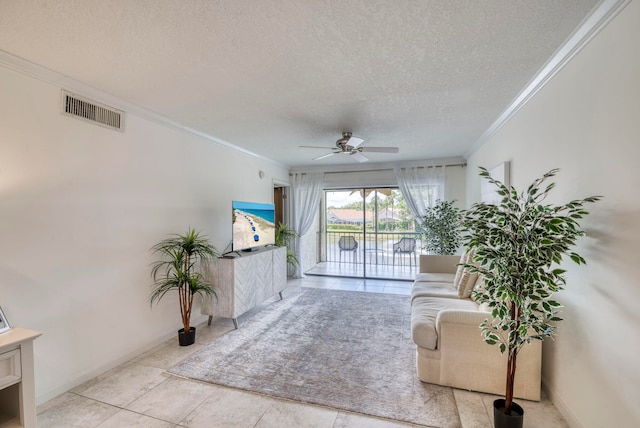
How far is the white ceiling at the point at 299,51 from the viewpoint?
57.2 inches

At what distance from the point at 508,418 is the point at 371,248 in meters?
4.83

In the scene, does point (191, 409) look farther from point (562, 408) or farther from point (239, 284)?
point (562, 408)

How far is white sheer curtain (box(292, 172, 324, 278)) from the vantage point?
5883mm

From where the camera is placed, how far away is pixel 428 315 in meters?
2.47

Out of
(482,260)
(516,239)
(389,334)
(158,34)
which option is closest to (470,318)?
(482,260)

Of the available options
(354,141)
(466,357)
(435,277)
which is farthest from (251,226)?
(466,357)

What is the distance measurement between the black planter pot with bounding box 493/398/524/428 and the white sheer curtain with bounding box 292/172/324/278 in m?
4.50

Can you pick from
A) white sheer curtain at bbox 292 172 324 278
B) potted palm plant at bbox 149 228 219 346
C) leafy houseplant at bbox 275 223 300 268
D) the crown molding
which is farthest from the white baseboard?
white sheer curtain at bbox 292 172 324 278

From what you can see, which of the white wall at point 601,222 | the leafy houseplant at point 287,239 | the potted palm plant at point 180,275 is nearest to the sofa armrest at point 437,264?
the white wall at point 601,222

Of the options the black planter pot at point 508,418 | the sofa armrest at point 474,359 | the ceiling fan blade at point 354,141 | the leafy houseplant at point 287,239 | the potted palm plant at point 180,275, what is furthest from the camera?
the leafy houseplant at point 287,239

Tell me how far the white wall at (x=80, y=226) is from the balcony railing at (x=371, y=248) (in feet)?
13.4

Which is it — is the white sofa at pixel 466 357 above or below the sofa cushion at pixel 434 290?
below

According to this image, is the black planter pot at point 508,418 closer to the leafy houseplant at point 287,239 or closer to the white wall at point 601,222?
the white wall at point 601,222

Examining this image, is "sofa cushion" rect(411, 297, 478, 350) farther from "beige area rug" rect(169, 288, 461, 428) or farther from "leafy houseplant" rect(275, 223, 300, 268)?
"leafy houseplant" rect(275, 223, 300, 268)
